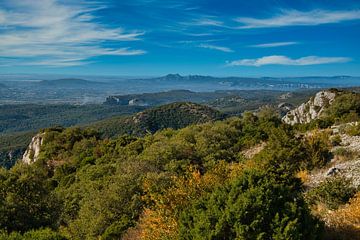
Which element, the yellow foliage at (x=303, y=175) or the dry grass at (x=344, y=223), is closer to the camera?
the dry grass at (x=344, y=223)

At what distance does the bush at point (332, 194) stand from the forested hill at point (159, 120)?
134 meters

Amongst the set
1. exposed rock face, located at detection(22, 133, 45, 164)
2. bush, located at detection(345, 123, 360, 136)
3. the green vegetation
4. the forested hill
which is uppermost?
bush, located at detection(345, 123, 360, 136)

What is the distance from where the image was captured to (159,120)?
175 meters

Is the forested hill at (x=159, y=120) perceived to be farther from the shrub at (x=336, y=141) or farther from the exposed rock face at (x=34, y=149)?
the shrub at (x=336, y=141)

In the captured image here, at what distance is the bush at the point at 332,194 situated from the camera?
15.7 metres

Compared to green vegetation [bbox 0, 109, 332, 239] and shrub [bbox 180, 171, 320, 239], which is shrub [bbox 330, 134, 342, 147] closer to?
green vegetation [bbox 0, 109, 332, 239]

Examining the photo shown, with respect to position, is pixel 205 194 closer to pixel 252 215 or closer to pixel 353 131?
pixel 252 215

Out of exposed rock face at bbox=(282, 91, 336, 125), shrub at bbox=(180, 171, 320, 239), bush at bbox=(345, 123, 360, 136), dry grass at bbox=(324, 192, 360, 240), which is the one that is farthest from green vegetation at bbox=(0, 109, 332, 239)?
exposed rock face at bbox=(282, 91, 336, 125)

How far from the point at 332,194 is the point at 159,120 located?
159990 mm

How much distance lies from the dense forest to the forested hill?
102 metres

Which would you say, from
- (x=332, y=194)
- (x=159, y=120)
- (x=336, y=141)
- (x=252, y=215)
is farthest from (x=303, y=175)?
(x=159, y=120)

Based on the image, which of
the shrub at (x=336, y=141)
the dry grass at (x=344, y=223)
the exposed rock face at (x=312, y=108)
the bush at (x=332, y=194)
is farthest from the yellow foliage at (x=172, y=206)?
the exposed rock face at (x=312, y=108)

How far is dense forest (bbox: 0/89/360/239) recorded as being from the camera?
11562 mm

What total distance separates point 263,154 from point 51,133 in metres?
54.1
